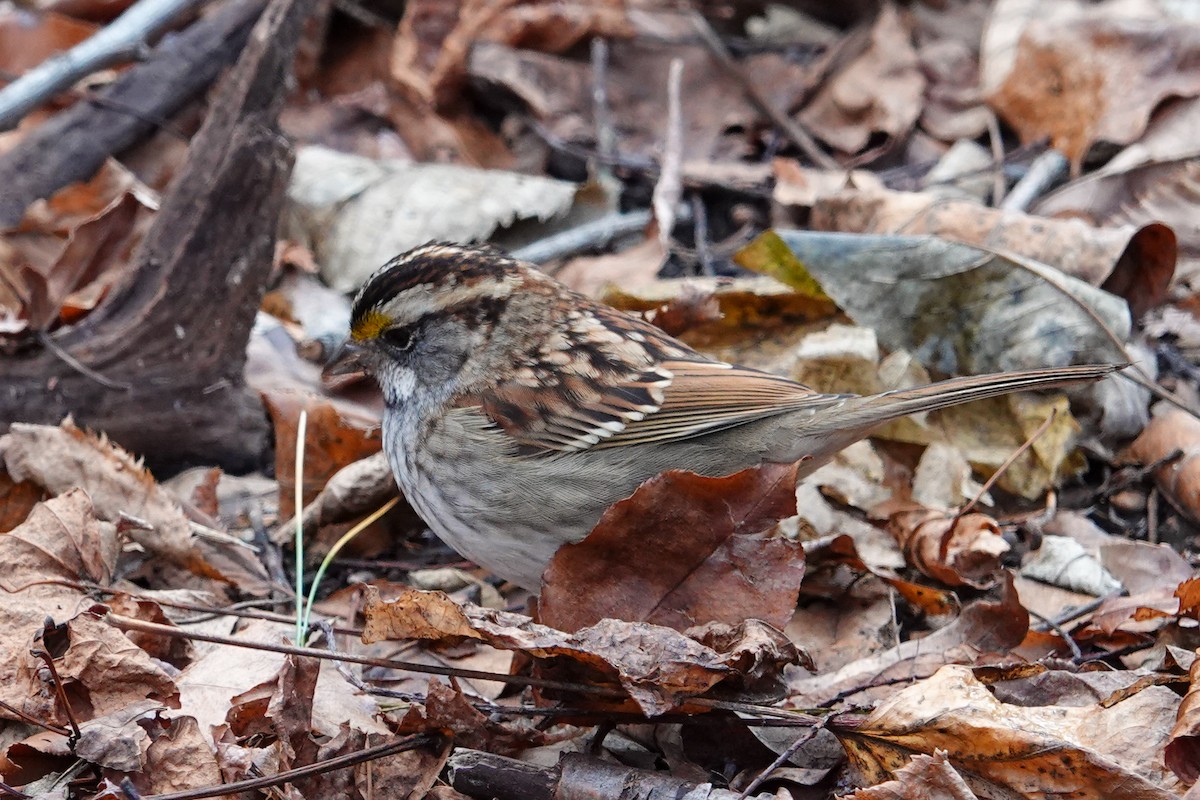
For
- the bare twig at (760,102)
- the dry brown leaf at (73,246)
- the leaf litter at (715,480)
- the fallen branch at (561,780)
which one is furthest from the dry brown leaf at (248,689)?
the bare twig at (760,102)

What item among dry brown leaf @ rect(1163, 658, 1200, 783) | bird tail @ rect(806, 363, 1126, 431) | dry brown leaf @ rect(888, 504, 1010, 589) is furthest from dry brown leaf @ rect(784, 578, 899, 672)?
dry brown leaf @ rect(1163, 658, 1200, 783)

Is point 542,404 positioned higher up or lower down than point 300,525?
higher up

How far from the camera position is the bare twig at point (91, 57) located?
16.6ft

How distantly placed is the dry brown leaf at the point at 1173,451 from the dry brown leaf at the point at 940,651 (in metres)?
0.98

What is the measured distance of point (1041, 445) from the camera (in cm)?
394

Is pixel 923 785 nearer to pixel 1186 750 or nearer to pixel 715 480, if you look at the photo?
pixel 1186 750

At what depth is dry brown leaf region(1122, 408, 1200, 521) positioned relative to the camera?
3793mm

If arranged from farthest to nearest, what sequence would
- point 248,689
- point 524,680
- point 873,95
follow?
point 873,95, point 248,689, point 524,680

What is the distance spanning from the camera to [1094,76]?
17.7ft

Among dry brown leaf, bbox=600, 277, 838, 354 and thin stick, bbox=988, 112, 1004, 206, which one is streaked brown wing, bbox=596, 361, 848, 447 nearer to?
dry brown leaf, bbox=600, 277, 838, 354

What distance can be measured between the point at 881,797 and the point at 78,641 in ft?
5.75

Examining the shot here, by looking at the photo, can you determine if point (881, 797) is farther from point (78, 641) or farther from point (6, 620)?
point (6, 620)

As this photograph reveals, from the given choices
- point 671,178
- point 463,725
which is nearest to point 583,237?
point 671,178

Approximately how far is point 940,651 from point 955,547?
50cm
